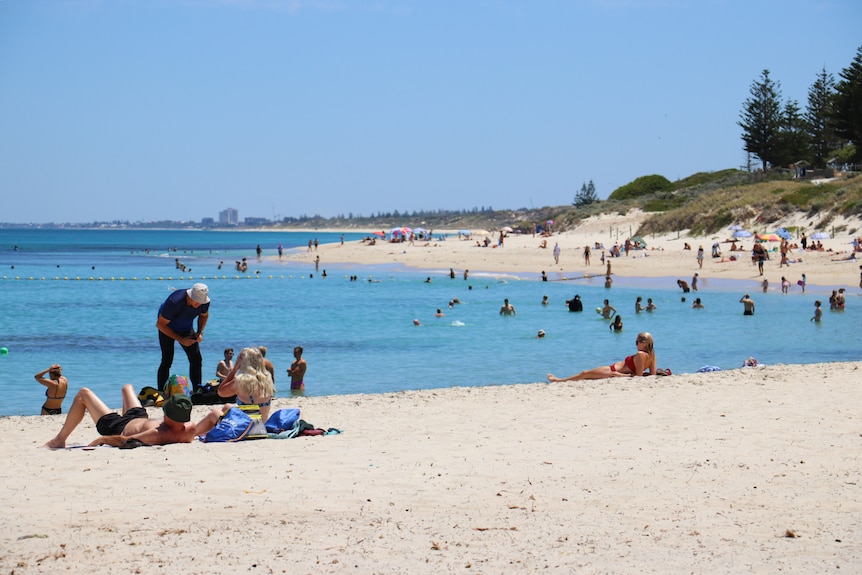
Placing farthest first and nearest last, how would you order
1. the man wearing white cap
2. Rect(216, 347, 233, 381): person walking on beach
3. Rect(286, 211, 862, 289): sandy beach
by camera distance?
Rect(286, 211, 862, 289): sandy beach → Rect(216, 347, 233, 381): person walking on beach → the man wearing white cap

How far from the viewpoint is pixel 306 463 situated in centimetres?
739

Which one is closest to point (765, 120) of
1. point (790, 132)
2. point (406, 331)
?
point (790, 132)

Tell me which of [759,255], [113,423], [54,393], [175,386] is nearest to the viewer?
[113,423]

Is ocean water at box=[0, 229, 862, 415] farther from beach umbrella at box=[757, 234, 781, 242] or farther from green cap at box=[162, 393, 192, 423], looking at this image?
beach umbrella at box=[757, 234, 781, 242]

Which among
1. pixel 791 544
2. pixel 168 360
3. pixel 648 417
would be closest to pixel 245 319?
pixel 168 360

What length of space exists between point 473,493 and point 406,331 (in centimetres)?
1727

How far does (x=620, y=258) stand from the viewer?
48.9 meters

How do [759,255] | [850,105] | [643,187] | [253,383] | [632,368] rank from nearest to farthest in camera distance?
[253,383], [632,368], [759,255], [850,105], [643,187]

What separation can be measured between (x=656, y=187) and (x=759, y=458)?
84.2 meters

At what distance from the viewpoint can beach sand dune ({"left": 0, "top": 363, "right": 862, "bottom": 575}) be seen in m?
5.20

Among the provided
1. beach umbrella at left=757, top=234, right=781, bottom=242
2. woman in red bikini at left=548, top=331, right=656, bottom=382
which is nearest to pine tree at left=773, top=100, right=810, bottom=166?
beach umbrella at left=757, top=234, right=781, bottom=242

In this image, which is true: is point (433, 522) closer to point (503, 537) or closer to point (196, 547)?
point (503, 537)

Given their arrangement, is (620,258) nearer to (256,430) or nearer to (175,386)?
(175,386)

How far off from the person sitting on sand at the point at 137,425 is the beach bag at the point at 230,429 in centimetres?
9
